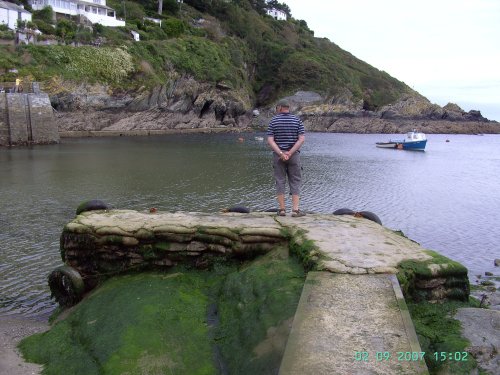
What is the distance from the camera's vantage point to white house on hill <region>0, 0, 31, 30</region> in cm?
7088

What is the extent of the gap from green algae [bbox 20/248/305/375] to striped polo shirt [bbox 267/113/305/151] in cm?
287

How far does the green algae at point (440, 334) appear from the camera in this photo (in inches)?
220

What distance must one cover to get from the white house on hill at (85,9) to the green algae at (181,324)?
89.5 m

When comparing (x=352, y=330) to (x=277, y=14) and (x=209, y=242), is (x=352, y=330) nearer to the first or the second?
(x=209, y=242)

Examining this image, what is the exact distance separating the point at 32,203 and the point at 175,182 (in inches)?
346

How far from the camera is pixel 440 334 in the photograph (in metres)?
6.22

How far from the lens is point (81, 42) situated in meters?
75.5

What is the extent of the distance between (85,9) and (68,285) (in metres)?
90.8

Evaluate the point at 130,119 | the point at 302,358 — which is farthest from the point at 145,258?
the point at 130,119

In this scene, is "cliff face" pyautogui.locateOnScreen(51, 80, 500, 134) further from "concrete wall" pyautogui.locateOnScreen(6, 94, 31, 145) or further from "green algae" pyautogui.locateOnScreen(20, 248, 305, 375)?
"green algae" pyautogui.locateOnScreen(20, 248, 305, 375)

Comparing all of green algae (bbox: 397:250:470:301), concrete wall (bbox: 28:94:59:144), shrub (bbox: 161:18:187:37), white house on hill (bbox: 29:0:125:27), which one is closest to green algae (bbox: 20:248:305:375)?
green algae (bbox: 397:250:470:301)

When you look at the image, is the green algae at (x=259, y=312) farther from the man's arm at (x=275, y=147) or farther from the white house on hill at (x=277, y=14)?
the white house on hill at (x=277, y=14)

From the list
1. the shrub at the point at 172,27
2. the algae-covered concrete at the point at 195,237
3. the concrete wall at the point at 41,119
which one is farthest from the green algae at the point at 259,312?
the shrub at the point at 172,27

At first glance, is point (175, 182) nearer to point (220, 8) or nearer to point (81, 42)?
point (81, 42)
